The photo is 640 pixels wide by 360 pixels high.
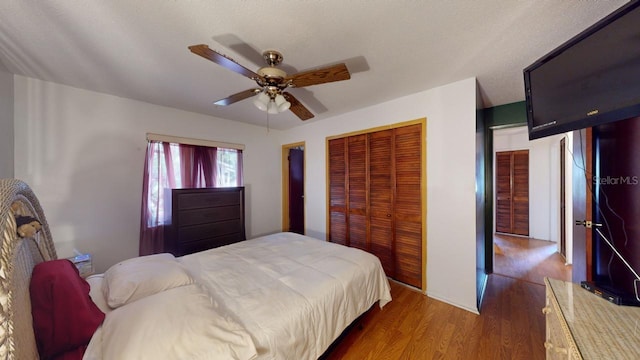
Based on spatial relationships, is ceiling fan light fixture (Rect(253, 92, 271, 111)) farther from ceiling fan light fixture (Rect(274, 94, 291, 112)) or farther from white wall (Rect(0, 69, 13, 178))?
white wall (Rect(0, 69, 13, 178))

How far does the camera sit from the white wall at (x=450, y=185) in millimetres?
2143

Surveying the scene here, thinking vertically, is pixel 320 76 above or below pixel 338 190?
above

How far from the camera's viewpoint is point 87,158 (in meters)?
2.32

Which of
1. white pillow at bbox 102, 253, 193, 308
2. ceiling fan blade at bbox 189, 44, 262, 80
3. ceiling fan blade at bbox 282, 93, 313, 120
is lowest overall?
white pillow at bbox 102, 253, 193, 308

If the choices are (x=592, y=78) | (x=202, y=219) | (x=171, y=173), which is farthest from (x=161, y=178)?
(x=592, y=78)

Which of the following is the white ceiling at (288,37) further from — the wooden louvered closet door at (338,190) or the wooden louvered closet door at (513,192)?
the wooden louvered closet door at (513,192)

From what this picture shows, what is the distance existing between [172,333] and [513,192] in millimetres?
6387

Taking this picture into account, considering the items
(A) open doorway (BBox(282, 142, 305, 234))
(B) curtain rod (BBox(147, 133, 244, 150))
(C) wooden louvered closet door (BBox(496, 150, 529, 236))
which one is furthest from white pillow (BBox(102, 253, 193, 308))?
(C) wooden louvered closet door (BBox(496, 150, 529, 236))

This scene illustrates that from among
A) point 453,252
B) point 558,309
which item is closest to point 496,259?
point 453,252

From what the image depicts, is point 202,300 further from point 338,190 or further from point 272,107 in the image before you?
point 338,190

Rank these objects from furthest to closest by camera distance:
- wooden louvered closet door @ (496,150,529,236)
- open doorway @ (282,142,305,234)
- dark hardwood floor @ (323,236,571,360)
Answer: wooden louvered closet door @ (496,150,529,236)
open doorway @ (282,142,305,234)
dark hardwood floor @ (323,236,571,360)

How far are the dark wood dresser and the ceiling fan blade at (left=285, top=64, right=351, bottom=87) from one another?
2097mm

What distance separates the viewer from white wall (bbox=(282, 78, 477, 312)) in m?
2.14

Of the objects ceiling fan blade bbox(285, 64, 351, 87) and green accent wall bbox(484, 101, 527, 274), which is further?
green accent wall bbox(484, 101, 527, 274)
